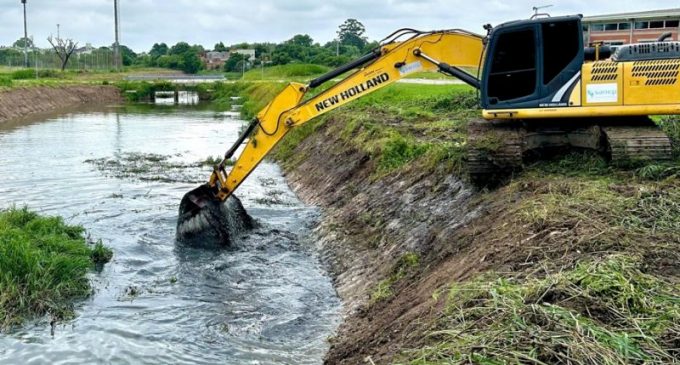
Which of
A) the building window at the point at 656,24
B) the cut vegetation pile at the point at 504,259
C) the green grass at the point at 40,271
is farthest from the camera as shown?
the building window at the point at 656,24

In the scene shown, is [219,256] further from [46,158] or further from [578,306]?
[46,158]

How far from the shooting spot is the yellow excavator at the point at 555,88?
33.7 feet

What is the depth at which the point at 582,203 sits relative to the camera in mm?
8289

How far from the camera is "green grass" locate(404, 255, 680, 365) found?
4.69 m

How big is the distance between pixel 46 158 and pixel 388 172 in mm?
15263

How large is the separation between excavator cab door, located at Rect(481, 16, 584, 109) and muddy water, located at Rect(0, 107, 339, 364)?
13.3 feet

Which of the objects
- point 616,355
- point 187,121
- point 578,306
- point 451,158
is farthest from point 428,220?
point 187,121

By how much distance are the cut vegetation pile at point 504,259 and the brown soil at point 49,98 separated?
110ft

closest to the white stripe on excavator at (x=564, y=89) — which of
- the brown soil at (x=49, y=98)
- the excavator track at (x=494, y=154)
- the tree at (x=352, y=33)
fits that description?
the excavator track at (x=494, y=154)

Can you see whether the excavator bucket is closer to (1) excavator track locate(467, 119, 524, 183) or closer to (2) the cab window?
(1) excavator track locate(467, 119, 524, 183)

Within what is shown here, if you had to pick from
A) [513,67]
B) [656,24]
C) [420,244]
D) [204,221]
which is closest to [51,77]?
[656,24]

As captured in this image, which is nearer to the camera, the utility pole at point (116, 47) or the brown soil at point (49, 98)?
the brown soil at point (49, 98)

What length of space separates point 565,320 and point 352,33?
428 ft

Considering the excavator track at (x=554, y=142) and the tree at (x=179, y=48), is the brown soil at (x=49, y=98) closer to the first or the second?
the excavator track at (x=554, y=142)
